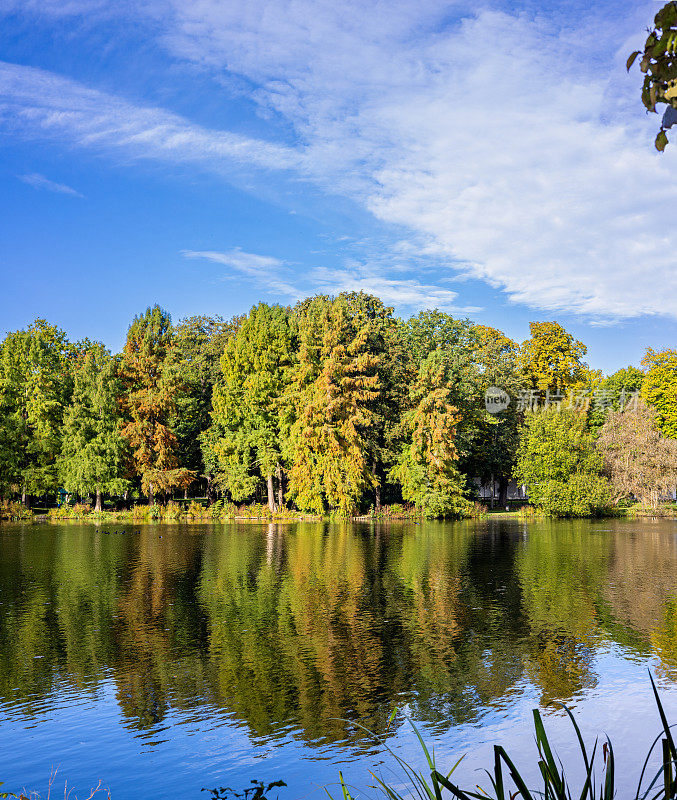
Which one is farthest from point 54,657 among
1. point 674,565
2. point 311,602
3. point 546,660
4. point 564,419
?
point 564,419

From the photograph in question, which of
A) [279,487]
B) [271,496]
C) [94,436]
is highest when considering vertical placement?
[94,436]

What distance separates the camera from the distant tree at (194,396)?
53250mm

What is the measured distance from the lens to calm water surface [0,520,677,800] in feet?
27.6

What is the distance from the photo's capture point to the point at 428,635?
13.9 metres

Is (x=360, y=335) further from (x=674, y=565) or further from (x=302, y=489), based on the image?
(x=674, y=565)

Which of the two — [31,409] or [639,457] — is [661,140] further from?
[31,409]

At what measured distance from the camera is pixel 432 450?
46344 mm

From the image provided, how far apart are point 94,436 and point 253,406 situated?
1254 centimetres

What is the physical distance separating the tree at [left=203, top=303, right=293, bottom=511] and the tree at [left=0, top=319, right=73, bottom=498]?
11.4 metres

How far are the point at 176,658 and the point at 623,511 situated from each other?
45.5 meters

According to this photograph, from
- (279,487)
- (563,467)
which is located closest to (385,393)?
(279,487)

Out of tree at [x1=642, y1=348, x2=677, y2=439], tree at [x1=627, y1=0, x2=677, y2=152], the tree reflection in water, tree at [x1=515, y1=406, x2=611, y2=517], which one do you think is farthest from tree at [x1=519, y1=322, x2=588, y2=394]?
tree at [x1=627, y1=0, x2=677, y2=152]

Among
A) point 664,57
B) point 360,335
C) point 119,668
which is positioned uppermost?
point 360,335

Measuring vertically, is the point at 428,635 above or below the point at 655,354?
below
